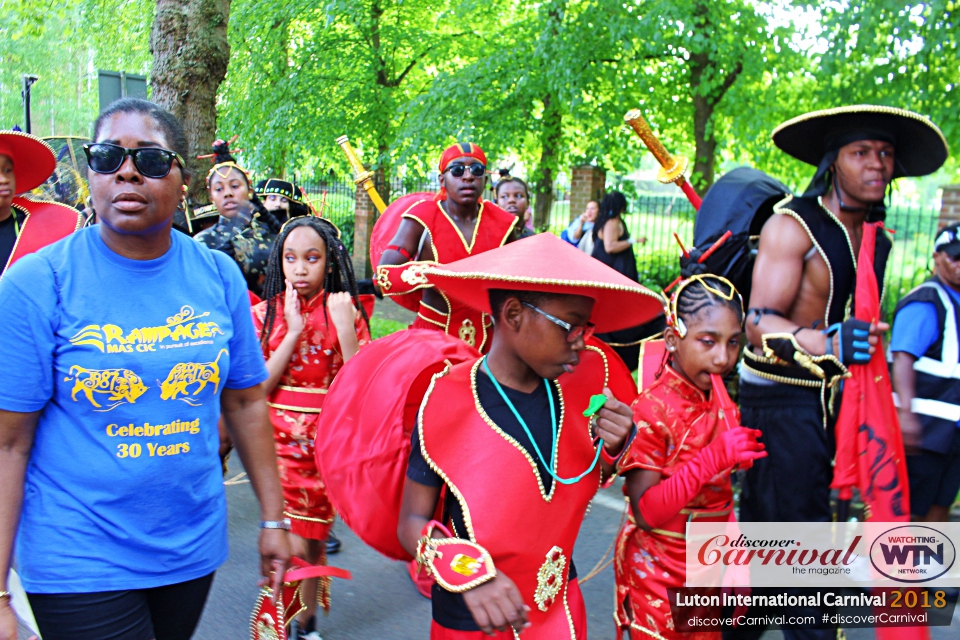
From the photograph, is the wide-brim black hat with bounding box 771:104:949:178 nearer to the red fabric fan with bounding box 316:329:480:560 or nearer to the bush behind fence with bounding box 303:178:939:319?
the red fabric fan with bounding box 316:329:480:560

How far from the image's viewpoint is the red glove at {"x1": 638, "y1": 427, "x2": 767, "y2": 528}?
2701 mm

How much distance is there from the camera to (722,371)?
3172 mm

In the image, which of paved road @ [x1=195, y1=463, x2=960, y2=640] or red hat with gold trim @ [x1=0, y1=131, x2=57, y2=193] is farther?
red hat with gold trim @ [x1=0, y1=131, x2=57, y2=193]

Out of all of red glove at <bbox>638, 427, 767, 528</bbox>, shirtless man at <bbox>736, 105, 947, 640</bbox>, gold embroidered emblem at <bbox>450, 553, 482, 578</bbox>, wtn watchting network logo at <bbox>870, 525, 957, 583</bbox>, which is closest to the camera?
gold embroidered emblem at <bbox>450, 553, 482, 578</bbox>

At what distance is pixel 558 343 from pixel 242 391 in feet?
3.33

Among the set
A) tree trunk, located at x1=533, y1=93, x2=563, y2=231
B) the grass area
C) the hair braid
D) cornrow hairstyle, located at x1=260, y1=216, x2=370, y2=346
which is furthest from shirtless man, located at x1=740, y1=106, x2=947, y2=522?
tree trunk, located at x1=533, y1=93, x2=563, y2=231

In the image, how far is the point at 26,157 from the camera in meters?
4.98

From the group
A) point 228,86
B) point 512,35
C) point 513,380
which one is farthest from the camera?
point 228,86

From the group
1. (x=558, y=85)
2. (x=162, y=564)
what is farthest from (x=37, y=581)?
(x=558, y=85)

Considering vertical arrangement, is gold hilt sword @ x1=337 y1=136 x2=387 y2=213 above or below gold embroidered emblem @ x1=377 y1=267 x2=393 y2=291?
above

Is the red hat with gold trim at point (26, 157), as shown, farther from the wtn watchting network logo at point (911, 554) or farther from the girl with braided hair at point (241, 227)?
the wtn watchting network logo at point (911, 554)

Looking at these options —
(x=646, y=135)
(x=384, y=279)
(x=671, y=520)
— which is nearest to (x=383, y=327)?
(x=384, y=279)

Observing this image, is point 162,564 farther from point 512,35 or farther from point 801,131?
point 512,35

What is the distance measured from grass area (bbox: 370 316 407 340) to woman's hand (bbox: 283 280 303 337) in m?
7.47
